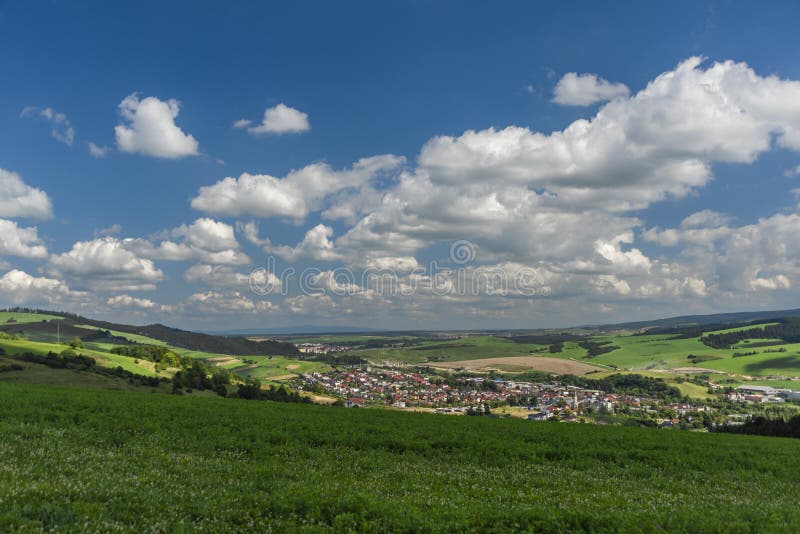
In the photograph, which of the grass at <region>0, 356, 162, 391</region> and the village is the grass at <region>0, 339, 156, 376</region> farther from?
the village

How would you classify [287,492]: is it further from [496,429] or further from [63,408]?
[63,408]

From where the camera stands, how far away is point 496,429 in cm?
2638

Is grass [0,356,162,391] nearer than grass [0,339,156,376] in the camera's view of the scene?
Yes

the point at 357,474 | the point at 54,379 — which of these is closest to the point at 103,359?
the point at 54,379

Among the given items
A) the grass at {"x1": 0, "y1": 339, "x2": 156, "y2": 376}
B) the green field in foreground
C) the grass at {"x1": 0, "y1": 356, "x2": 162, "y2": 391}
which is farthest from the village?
the green field in foreground

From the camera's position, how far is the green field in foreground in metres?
10.1

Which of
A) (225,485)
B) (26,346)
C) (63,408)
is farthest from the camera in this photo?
(26,346)

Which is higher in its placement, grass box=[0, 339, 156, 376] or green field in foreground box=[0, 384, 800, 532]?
green field in foreground box=[0, 384, 800, 532]

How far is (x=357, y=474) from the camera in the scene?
15727 mm

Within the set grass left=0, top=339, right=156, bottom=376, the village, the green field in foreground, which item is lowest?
the village

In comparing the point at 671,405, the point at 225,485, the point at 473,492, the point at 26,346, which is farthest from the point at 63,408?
the point at 671,405

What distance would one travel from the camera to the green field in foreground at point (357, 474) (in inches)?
397

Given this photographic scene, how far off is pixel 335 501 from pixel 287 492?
163 cm

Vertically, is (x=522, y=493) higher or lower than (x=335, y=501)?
lower
